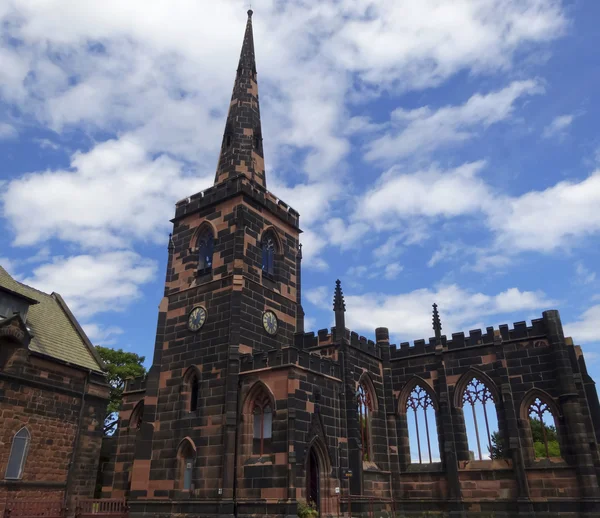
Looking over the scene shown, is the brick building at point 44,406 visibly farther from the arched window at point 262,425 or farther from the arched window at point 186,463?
the arched window at point 262,425

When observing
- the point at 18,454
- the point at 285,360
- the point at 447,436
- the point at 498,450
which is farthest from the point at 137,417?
the point at 498,450

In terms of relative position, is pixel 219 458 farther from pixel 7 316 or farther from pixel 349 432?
pixel 7 316

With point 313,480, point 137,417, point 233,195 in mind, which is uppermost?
point 233,195

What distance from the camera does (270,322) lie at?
83.8 feet

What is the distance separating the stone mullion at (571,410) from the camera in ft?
70.0

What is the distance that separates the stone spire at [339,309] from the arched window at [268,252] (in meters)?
3.43

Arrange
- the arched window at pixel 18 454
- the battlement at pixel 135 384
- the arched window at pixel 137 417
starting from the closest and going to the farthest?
the arched window at pixel 18 454 → the arched window at pixel 137 417 → the battlement at pixel 135 384

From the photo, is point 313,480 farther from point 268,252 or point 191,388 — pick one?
point 268,252

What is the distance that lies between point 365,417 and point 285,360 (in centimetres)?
732

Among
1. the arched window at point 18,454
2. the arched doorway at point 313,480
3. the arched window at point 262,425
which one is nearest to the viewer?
the arched window at point 262,425

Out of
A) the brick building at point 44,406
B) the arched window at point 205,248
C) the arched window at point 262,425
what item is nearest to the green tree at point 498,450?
the arched window at point 262,425

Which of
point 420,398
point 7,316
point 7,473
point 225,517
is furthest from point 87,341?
point 420,398

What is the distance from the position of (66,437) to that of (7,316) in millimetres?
6358

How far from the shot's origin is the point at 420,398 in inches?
1057
